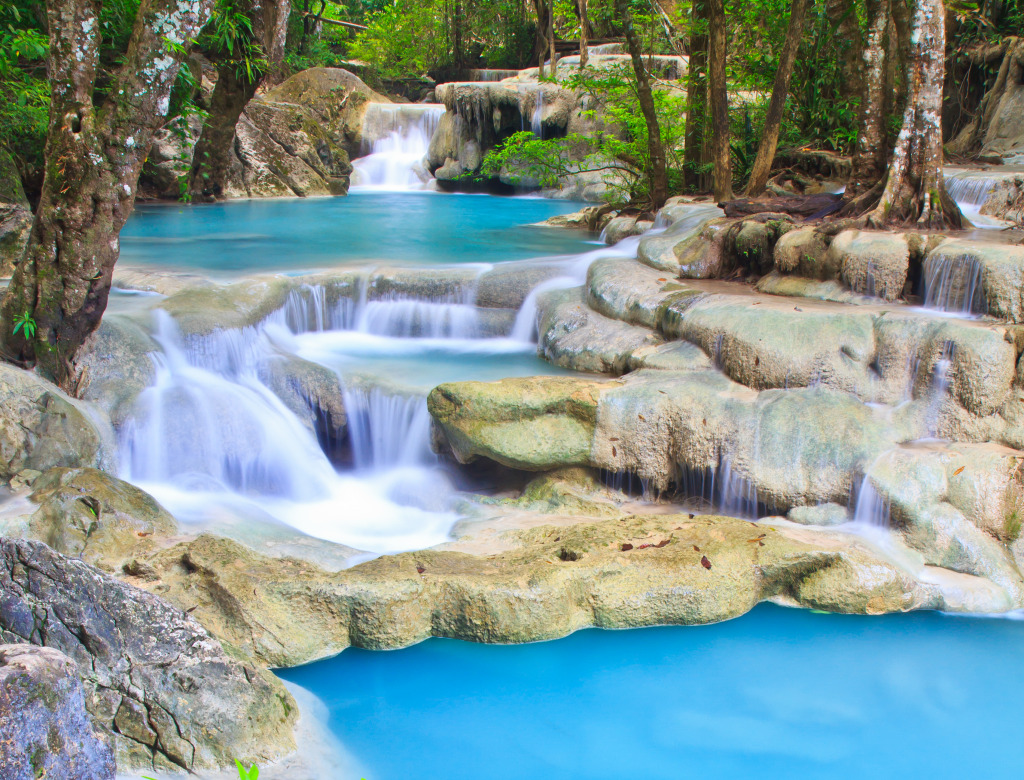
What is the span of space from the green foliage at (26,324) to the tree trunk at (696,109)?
9082mm

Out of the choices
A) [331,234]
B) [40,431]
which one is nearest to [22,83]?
[40,431]

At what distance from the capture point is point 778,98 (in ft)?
32.0

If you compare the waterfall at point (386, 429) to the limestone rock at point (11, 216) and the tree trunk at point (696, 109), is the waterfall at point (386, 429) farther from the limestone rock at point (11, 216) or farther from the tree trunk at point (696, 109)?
the tree trunk at point (696, 109)

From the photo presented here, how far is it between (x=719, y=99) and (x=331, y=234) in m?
6.13

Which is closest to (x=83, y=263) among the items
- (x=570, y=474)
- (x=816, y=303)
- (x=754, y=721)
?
(x=570, y=474)

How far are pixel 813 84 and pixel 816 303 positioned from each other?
6.74 meters

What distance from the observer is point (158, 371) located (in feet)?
21.3

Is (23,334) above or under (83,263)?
under

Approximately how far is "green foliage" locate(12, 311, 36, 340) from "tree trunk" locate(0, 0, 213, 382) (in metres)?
0.03

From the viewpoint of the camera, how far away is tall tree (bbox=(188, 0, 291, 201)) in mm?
8938

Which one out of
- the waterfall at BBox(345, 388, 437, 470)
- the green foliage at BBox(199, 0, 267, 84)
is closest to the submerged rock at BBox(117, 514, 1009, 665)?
the waterfall at BBox(345, 388, 437, 470)

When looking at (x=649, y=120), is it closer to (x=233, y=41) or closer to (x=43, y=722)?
(x=233, y=41)

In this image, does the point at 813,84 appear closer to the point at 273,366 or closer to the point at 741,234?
the point at 741,234

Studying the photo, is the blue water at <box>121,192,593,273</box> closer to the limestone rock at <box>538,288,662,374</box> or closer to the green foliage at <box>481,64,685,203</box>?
the green foliage at <box>481,64,685,203</box>
